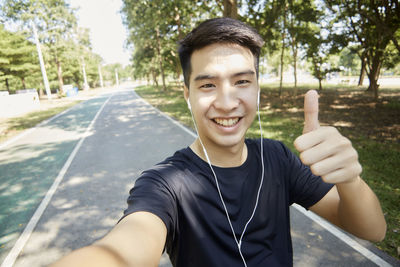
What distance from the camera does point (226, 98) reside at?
1488 millimetres

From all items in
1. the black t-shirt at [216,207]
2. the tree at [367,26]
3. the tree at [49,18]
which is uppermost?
the tree at [49,18]

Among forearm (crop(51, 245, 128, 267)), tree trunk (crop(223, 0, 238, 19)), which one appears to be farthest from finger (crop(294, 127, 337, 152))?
tree trunk (crop(223, 0, 238, 19))

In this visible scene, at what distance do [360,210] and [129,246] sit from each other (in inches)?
50.1

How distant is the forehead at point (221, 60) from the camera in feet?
4.77

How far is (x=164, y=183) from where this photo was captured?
146cm

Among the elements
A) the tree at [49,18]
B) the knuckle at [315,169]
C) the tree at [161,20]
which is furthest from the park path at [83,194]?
the tree at [49,18]

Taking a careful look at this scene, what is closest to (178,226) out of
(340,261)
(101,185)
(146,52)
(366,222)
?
(366,222)

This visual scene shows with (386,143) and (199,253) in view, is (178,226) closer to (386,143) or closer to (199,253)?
(199,253)

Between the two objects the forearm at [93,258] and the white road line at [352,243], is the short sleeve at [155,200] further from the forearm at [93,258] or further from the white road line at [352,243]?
the white road line at [352,243]

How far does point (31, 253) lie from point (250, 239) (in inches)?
129

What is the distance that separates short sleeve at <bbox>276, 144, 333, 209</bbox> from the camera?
1.61 metres

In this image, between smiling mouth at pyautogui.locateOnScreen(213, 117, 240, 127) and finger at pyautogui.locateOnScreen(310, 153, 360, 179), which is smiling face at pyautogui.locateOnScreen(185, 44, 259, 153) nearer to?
smiling mouth at pyautogui.locateOnScreen(213, 117, 240, 127)

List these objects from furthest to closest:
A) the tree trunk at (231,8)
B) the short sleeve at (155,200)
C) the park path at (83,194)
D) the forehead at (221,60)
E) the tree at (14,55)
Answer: the tree at (14,55) → the tree trunk at (231,8) → the park path at (83,194) → the forehead at (221,60) → the short sleeve at (155,200)

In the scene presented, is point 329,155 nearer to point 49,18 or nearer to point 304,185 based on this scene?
point 304,185
